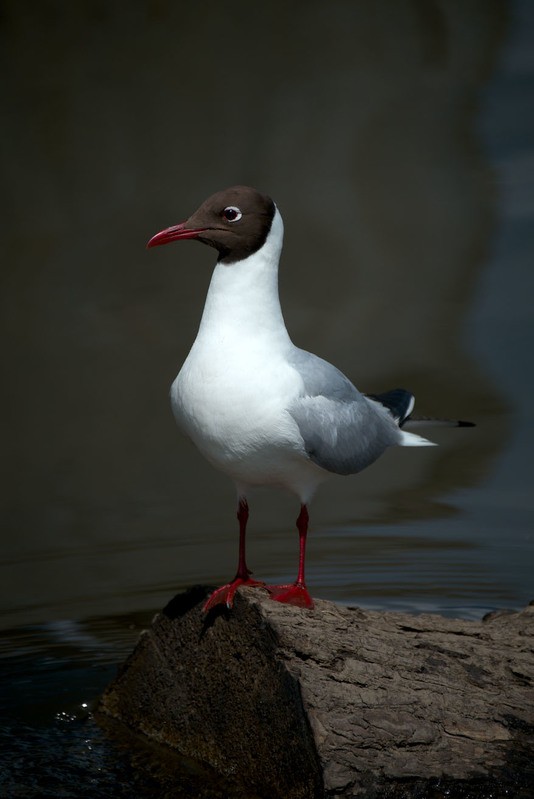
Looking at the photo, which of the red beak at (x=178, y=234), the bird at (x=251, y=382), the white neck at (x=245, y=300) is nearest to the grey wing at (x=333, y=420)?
the bird at (x=251, y=382)

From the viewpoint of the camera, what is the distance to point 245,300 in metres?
3.77

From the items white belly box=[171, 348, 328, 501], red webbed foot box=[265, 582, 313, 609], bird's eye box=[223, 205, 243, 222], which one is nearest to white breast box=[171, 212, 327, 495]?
white belly box=[171, 348, 328, 501]

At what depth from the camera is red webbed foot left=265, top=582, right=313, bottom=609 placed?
3703 mm

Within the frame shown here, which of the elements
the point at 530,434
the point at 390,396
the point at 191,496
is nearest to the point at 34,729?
the point at 390,396

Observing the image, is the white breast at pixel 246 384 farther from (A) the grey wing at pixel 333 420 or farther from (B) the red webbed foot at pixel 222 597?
(B) the red webbed foot at pixel 222 597

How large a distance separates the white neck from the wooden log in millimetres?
781

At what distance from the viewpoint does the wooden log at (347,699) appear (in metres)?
3.30

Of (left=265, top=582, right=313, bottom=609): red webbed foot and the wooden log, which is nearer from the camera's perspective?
the wooden log

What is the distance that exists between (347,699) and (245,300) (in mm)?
1210

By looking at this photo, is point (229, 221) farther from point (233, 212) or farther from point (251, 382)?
point (251, 382)

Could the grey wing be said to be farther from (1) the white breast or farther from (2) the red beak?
(2) the red beak

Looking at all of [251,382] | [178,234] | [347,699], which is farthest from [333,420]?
[347,699]

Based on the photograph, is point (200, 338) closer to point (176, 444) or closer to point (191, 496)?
point (191, 496)

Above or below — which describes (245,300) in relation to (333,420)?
above
